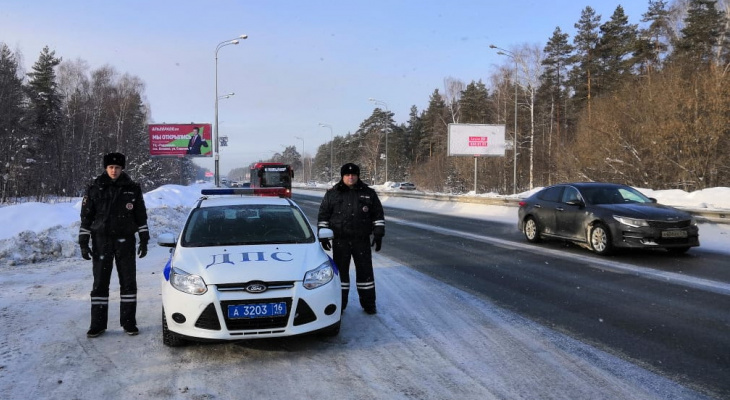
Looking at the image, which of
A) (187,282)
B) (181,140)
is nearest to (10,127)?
(181,140)

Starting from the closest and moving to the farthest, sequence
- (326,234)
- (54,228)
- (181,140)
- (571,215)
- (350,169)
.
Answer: (326,234) < (350,169) < (54,228) < (571,215) < (181,140)

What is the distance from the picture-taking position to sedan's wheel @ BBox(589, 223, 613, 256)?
9.60 m

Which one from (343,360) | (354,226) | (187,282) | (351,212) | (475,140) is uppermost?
(475,140)

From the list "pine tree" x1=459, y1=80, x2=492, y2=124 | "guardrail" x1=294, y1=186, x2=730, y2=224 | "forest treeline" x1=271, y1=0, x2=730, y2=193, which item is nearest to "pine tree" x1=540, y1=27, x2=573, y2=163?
"forest treeline" x1=271, y1=0, x2=730, y2=193

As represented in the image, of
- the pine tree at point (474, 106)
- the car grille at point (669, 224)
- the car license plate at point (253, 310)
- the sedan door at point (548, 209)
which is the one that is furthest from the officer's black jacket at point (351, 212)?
the pine tree at point (474, 106)

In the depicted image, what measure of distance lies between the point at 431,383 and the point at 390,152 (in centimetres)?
8410

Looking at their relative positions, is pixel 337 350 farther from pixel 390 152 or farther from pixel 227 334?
pixel 390 152

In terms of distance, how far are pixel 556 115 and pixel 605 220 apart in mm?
47078

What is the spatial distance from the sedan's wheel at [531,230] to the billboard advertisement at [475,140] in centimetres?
2755

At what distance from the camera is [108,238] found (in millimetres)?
4875

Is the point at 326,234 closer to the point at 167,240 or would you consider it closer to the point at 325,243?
the point at 325,243

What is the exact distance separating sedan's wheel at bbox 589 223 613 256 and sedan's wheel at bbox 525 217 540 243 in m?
1.92

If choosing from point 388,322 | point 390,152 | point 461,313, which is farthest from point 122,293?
point 390,152

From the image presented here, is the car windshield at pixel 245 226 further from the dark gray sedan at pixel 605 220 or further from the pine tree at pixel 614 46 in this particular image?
the pine tree at pixel 614 46
